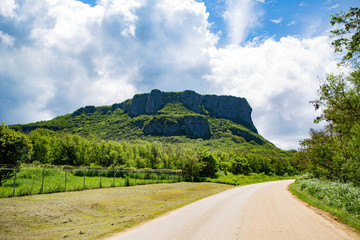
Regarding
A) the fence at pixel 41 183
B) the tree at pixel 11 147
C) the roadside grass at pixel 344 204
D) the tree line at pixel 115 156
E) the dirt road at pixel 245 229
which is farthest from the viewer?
the tree line at pixel 115 156

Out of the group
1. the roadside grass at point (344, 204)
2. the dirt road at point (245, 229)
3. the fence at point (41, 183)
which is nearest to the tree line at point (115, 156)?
the fence at point (41, 183)

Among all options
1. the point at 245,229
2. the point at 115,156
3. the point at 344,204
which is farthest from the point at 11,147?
the point at 115,156

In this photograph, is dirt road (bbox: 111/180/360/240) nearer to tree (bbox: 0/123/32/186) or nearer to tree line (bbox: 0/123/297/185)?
tree (bbox: 0/123/32/186)

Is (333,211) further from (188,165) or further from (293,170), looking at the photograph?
(293,170)

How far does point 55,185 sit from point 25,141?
5278 millimetres

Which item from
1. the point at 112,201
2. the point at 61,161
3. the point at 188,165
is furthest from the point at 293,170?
the point at 112,201

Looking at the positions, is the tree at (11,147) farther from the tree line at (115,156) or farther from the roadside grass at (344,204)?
the roadside grass at (344,204)

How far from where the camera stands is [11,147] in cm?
1948

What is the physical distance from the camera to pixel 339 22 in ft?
26.4

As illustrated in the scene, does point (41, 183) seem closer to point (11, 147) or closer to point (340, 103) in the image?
point (11, 147)

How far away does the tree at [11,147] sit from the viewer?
1867 centimetres

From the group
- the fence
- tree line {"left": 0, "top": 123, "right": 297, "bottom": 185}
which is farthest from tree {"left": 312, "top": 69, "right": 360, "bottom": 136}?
tree line {"left": 0, "top": 123, "right": 297, "bottom": 185}

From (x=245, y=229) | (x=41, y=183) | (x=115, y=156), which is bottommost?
(x=245, y=229)

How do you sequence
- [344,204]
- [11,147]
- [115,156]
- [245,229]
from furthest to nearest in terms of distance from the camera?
[115,156] → [11,147] → [344,204] → [245,229]
